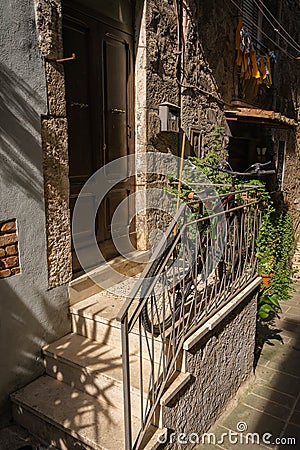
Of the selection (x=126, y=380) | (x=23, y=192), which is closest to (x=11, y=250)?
(x=23, y=192)

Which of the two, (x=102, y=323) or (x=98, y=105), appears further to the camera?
(x=98, y=105)

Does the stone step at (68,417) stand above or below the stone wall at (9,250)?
below

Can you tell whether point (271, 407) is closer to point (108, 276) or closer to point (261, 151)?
point (108, 276)

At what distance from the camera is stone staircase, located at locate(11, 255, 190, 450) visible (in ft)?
7.42

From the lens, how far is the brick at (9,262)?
249 cm

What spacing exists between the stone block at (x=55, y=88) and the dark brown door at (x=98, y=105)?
35cm

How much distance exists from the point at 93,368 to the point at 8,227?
1.18 m

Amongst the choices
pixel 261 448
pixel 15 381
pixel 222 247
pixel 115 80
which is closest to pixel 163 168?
pixel 115 80

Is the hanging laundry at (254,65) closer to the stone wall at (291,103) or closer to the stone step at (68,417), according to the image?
the stone wall at (291,103)

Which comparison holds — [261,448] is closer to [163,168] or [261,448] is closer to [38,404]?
[38,404]

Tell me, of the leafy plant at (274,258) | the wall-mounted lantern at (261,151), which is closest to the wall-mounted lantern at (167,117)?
the leafy plant at (274,258)

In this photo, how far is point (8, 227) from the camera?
2.51 m

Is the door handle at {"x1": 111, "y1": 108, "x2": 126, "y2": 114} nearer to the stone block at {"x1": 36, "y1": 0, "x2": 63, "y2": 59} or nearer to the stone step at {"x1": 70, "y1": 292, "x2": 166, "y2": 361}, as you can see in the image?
the stone block at {"x1": 36, "y1": 0, "x2": 63, "y2": 59}

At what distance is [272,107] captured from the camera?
820cm
